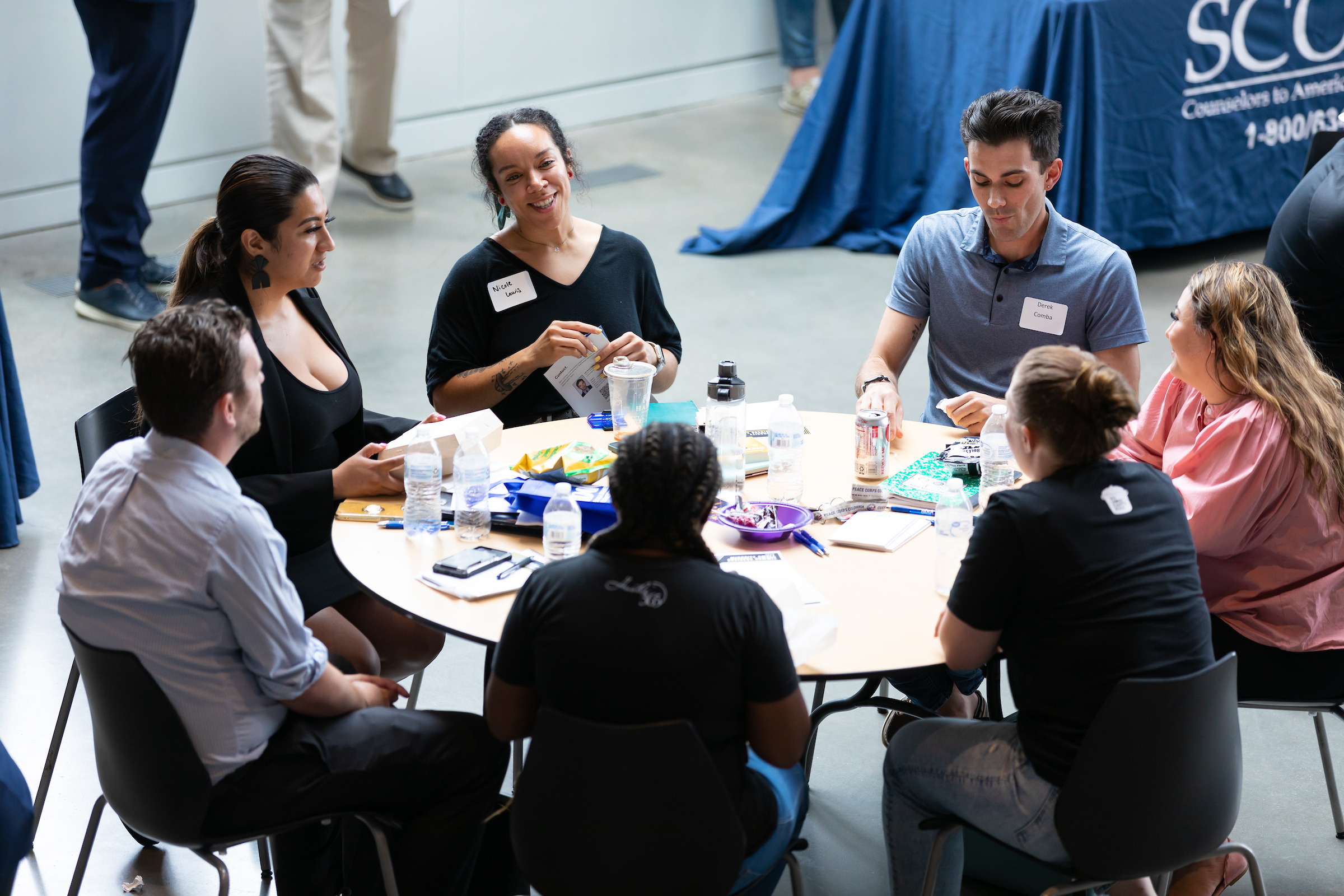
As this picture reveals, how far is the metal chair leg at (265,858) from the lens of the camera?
103 inches

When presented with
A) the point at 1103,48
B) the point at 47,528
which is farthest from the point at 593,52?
the point at 47,528

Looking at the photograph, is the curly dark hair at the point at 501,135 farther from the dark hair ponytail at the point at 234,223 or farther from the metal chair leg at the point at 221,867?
the metal chair leg at the point at 221,867

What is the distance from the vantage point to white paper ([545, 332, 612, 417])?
10.1ft

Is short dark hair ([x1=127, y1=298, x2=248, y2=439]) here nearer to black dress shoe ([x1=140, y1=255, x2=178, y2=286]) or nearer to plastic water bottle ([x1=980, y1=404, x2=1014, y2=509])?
plastic water bottle ([x1=980, y1=404, x2=1014, y2=509])

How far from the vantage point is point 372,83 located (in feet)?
21.9

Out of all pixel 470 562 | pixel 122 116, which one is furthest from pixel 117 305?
pixel 470 562

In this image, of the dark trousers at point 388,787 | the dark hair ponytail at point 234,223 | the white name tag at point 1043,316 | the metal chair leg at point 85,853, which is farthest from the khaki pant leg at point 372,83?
the dark trousers at point 388,787

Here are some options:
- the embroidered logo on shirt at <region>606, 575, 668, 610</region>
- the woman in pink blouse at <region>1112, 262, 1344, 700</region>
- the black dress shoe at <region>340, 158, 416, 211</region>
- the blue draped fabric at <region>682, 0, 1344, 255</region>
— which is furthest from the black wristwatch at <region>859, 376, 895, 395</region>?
the black dress shoe at <region>340, 158, 416, 211</region>

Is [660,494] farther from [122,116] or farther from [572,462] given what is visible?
[122,116]

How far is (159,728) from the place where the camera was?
1894 mm

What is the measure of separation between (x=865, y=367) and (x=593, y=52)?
18.5ft

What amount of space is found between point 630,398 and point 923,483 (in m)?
0.69

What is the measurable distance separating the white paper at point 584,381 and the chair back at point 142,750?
1.41 meters

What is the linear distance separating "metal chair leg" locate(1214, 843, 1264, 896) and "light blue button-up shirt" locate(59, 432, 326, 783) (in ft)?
4.95
